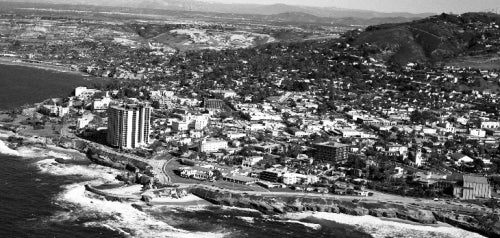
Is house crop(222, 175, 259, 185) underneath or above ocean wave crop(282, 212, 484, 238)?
above

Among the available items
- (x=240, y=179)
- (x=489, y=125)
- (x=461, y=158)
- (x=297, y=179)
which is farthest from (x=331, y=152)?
(x=489, y=125)

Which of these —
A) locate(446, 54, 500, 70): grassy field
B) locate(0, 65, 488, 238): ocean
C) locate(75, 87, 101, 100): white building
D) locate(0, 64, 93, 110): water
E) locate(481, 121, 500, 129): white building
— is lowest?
locate(0, 64, 93, 110): water

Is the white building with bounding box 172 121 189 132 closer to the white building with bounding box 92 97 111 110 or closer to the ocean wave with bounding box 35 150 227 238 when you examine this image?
the white building with bounding box 92 97 111 110

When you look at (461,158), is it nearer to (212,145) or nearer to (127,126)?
(212,145)

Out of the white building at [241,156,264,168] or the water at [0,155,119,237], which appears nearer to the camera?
the water at [0,155,119,237]

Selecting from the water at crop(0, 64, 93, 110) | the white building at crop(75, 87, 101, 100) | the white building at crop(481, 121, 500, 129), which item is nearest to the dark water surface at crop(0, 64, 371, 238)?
the water at crop(0, 64, 93, 110)

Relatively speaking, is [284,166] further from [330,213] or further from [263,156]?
[330,213]
